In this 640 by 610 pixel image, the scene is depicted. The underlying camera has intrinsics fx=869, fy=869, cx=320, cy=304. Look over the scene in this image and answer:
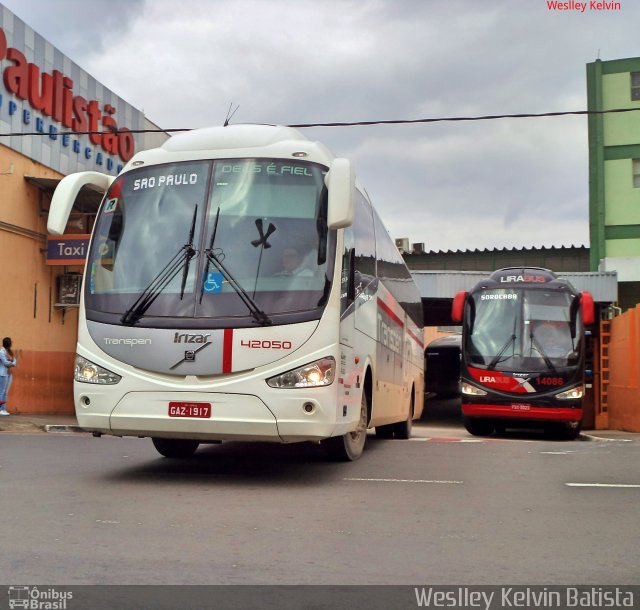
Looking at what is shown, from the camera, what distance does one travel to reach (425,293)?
30172 mm

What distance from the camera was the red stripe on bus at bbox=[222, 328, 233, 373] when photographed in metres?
7.76

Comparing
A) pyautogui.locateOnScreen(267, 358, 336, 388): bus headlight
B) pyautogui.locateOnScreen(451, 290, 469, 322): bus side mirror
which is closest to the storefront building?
pyautogui.locateOnScreen(451, 290, 469, 322): bus side mirror

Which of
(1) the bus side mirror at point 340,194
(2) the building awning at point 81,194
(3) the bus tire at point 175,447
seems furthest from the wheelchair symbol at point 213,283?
(2) the building awning at point 81,194

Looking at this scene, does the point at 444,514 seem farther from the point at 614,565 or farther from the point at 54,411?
the point at 54,411

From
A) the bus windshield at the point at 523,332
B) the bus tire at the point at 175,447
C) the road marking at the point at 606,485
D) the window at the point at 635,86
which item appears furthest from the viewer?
the window at the point at 635,86

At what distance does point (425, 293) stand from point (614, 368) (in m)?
9.60

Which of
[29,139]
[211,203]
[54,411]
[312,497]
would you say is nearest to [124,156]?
[29,139]

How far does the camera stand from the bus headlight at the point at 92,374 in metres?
8.01

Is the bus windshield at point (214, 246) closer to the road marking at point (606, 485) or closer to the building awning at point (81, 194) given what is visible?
the road marking at point (606, 485)

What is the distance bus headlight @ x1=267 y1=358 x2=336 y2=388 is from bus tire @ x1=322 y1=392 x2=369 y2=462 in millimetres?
1703

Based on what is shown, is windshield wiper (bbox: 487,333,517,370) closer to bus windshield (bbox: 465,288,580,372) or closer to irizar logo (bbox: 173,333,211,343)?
bus windshield (bbox: 465,288,580,372)

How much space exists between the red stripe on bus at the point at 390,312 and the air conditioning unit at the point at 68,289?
1077 centimetres
